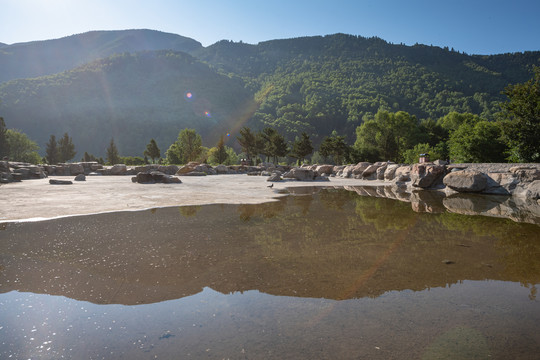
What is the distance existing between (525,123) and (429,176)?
6.40m

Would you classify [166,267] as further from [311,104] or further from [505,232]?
[311,104]

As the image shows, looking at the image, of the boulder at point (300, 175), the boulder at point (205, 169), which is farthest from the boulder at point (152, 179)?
the boulder at point (205, 169)

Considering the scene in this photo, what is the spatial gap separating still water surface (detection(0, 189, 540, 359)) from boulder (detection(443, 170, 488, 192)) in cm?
869

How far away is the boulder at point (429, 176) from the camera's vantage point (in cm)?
1505

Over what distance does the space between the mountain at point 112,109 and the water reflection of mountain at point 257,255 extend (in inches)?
5683

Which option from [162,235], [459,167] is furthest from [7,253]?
[459,167]

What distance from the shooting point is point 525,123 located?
1545cm

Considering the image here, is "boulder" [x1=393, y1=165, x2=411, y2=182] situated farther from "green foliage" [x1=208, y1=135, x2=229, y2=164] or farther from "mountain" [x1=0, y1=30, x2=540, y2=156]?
"mountain" [x1=0, y1=30, x2=540, y2=156]

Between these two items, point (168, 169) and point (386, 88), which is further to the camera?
point (386, 88)

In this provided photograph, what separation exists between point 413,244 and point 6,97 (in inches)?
8294

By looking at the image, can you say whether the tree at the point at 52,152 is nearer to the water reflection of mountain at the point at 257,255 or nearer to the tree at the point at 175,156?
the tree at the point at 175,156

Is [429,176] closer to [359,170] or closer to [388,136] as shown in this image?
[359,170]

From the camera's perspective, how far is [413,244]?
14.6 feet

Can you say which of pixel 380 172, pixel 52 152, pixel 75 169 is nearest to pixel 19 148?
pixel 52 152
